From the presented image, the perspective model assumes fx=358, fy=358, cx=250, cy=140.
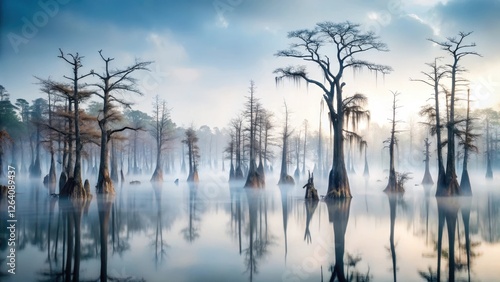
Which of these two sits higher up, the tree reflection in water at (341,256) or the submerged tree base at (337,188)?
the submerged tree base at (337,188)

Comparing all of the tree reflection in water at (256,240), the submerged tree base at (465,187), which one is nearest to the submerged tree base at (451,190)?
the submerged tree base at (465,187)

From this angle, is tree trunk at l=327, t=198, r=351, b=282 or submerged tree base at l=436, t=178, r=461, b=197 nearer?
tree trunk at l=327, t=198, r=351, b=282

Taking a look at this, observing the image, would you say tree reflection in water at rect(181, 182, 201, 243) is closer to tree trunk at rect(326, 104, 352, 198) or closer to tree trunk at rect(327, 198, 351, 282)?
tree trunk at rect(327, 198, 351, 282)

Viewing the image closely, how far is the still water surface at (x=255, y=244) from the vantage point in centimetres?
772

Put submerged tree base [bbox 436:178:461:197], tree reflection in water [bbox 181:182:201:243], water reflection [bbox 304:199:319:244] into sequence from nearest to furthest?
water reflection [bbox 304:199:319:244] < tree reflection in water [bbox 181:182:201:243] < submerged tree base [bbox 436:178:461:197]

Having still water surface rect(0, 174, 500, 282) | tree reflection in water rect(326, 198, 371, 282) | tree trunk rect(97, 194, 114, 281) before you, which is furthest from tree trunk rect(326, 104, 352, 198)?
tree trunk rect(97, 194, 114, 281)

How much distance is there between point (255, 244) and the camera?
10828mm

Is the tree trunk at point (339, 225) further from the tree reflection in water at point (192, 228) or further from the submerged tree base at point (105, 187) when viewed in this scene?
the submerged tree base at point (105, 187)

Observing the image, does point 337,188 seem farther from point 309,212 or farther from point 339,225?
point 339,225

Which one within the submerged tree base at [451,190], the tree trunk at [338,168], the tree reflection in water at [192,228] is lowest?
the tree reflection in water at [192,228]

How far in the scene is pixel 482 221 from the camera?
14.6m

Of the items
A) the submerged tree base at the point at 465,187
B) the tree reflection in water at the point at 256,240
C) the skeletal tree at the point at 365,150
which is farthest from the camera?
the submerged tree base at the point at 465,187

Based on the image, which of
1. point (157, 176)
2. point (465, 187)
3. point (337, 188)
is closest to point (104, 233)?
point (337, 188)

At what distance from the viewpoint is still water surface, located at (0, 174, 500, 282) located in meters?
7.72
